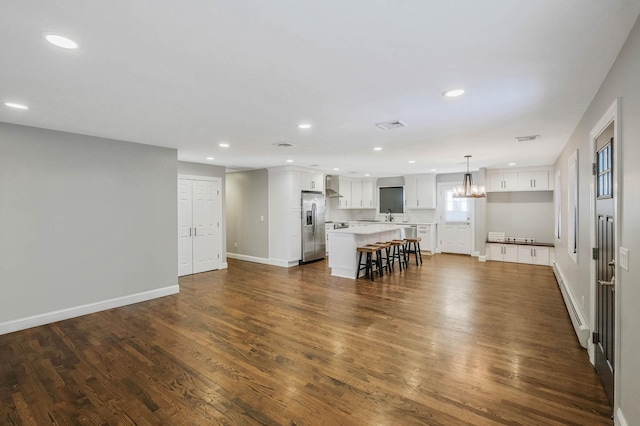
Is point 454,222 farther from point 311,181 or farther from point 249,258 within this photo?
point 249,258

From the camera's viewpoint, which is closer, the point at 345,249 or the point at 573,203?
the point at 573,203

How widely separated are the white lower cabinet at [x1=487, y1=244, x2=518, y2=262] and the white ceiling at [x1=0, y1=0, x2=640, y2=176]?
4957 mm

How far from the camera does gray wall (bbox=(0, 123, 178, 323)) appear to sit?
3693mm

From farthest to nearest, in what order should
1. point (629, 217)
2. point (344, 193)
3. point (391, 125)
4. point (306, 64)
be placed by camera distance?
1. point (344, 193)
2. point (391, 125)
3. point (306, 64)
4. point (629, 217)

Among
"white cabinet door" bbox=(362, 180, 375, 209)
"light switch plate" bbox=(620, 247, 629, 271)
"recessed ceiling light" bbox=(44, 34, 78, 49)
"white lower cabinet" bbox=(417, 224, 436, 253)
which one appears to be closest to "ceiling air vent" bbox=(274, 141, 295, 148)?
"recessed ceiling light" bbox=(44, 34, 78, 49)

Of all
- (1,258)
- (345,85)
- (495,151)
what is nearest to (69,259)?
(1,258)

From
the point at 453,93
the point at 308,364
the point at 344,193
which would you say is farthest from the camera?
the point at 344,193

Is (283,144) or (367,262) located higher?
(283,144)

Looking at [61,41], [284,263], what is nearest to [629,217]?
[61,41]

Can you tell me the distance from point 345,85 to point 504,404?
276 cm

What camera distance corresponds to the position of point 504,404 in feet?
7.37

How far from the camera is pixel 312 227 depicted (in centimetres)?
816

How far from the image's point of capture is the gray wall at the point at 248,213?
7953mm

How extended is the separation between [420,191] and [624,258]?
8.12 meters
